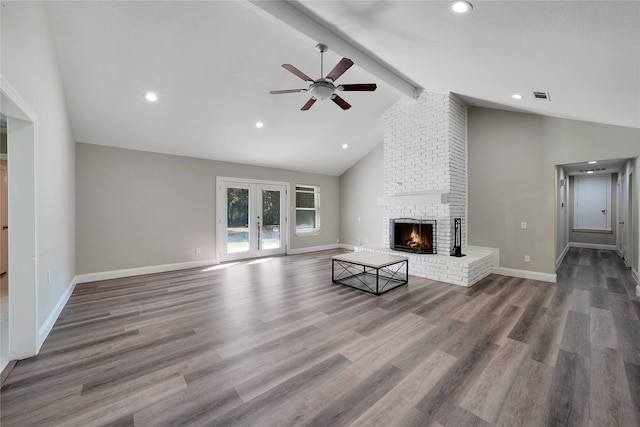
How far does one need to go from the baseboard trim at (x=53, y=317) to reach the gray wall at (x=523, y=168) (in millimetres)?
6429

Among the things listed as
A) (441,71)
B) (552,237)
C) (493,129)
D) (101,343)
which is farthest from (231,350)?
(493,129)

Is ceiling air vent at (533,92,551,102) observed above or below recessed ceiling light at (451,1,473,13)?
below

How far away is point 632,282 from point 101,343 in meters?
7.43

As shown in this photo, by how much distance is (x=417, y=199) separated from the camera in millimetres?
5176

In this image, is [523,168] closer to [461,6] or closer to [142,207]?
[461,6]

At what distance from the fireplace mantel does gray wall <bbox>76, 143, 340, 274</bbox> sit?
354 centimetres

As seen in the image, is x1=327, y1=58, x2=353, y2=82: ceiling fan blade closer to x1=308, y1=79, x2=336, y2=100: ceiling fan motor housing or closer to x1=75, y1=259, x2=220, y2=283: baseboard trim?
x1=308, y1=79, x2=336, y2=100: ceiling fan motor housing

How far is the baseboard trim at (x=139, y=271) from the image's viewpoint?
15.3 ft

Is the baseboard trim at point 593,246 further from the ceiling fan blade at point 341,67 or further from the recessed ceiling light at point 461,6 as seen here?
the ceiling fan blade at point 341,67

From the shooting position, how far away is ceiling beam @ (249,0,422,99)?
292 centimetres

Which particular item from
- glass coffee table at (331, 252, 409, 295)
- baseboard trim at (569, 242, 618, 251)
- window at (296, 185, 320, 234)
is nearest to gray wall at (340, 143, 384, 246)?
window at (296, 185, 320, 234)

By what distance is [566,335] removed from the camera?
2.64m

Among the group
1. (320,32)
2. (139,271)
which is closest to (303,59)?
(320,32)

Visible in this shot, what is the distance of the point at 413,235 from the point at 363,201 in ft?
9.20
